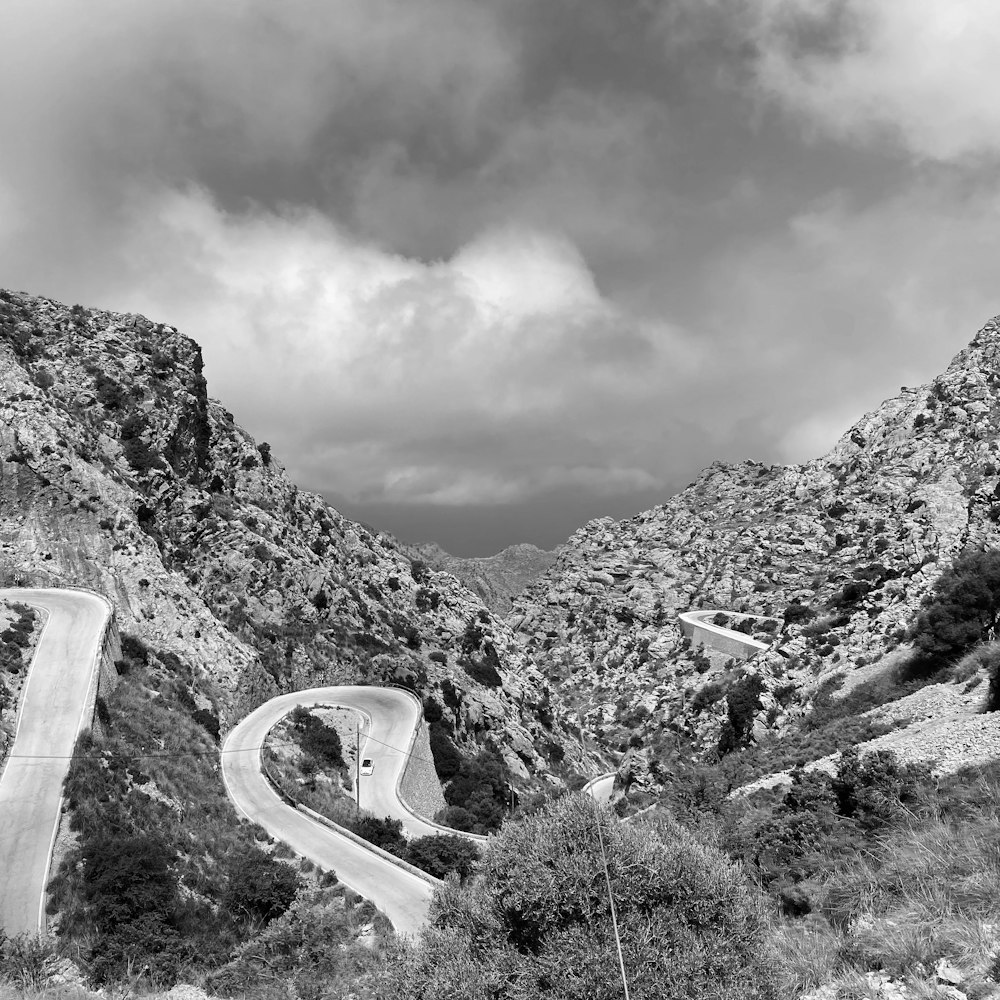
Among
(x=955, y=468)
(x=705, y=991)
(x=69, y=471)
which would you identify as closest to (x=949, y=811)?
(x=705, y=991)

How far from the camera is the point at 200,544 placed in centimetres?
5231

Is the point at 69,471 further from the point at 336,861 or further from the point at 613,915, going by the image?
the point at 613,915

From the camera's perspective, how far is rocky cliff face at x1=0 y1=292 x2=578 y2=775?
128 feet

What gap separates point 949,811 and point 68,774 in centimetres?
2507

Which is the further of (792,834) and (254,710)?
(254,710)

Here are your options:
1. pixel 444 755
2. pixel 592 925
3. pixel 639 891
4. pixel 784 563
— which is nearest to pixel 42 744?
pixel 592 925

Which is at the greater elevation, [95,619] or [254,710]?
[95,619]

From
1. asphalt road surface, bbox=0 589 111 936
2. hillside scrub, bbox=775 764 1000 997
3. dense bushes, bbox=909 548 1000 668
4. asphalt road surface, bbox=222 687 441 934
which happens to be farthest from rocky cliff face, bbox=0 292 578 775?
hillside scrub, bbox=775 764 1000 997

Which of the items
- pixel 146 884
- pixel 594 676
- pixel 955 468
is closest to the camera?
pixel 146 884

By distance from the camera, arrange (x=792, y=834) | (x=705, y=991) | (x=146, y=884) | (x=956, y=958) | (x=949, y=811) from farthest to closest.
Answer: (x=146, y=884) < (x=792, y=834) < (x=949, y=811) < (x=705, y=991) < (x=956, y=958)

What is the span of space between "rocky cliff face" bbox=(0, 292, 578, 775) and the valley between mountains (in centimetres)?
27

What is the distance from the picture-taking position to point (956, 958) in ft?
18.3

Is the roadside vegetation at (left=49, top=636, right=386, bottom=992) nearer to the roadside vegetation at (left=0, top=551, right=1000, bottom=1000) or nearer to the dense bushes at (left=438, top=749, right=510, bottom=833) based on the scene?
the roadside vegetation at (left=0, top=551, right=1000, bottom=1000)

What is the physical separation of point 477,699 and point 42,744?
38561 millimetres
